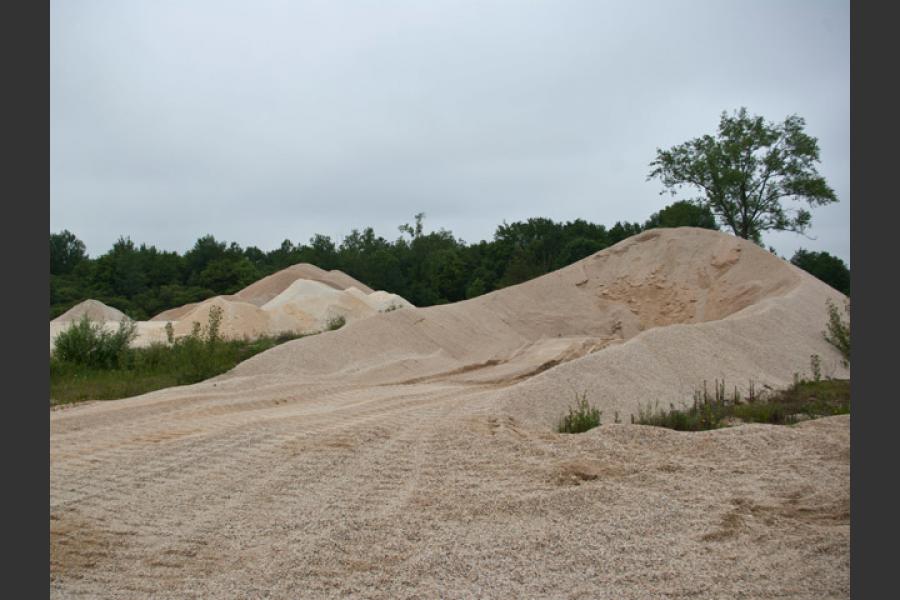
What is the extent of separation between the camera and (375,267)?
136ft

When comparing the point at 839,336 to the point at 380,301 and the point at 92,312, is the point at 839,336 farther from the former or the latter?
the point at 92,312

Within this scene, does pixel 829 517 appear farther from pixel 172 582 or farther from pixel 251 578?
pixel 172 582

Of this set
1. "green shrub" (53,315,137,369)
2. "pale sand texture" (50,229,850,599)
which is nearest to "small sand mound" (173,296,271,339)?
"green shrub" (53,315,137,369)

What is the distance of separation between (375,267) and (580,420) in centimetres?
3406

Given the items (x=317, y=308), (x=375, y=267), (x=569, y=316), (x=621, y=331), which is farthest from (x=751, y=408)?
(x=375, y=267)

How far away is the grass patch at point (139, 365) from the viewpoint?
11.4 meters

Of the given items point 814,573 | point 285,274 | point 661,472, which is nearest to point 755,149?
point 285,274

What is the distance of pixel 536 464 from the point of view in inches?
250

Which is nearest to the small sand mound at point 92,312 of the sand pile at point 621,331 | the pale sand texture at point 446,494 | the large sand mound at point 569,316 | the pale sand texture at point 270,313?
the pale sand texture at point 270,313

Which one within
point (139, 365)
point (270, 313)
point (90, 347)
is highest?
point (270, 313)

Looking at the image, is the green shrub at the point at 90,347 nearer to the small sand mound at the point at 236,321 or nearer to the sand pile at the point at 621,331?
the sand pile at the point at 621,331

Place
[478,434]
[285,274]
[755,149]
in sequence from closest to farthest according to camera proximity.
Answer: [478,434]
[755,149]
[285,274]

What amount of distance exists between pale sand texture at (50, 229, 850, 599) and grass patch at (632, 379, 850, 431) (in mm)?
568

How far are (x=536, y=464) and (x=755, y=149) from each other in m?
26.1
